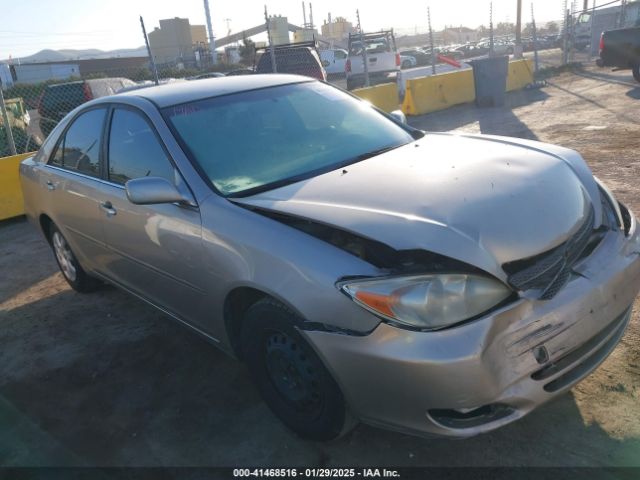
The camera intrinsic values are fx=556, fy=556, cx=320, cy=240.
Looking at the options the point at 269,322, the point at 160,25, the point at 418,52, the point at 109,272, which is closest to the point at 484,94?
the point at 109,272

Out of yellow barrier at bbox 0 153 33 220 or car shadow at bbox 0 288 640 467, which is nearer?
car shadow at bbox 0 288 640 467

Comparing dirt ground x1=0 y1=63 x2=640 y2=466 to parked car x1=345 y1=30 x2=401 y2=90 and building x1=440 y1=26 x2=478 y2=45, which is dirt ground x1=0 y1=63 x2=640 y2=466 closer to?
parked car x1=345 y1=30 x2=401 y2=90

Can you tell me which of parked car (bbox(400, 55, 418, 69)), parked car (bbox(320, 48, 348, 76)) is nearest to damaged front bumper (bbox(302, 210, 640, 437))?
parked car (bbox(320, 48, 348, 76))

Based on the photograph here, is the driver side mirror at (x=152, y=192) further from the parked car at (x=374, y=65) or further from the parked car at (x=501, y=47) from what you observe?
the parked car at (x=501, y=47)

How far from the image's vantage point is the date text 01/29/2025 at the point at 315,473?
8.05ft

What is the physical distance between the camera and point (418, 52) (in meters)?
43.2

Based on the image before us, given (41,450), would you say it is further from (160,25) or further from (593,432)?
(160,25)

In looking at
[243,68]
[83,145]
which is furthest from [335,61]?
[83,145]

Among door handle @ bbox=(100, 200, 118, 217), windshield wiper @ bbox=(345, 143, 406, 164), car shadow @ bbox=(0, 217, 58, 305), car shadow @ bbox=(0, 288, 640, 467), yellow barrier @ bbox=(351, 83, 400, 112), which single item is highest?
windshield wiper @ bbox=(345, 143, 406, 164)

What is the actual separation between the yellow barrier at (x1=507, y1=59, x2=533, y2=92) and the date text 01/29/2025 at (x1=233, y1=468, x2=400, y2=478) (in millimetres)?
14765

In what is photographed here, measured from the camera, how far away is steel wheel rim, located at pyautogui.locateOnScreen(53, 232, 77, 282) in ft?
15.5

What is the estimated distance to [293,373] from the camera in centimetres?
257

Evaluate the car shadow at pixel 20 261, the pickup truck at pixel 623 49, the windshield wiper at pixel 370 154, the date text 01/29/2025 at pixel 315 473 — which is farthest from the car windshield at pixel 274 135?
the pickup truck at pixel 623 49

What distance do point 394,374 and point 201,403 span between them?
1.48 meters
